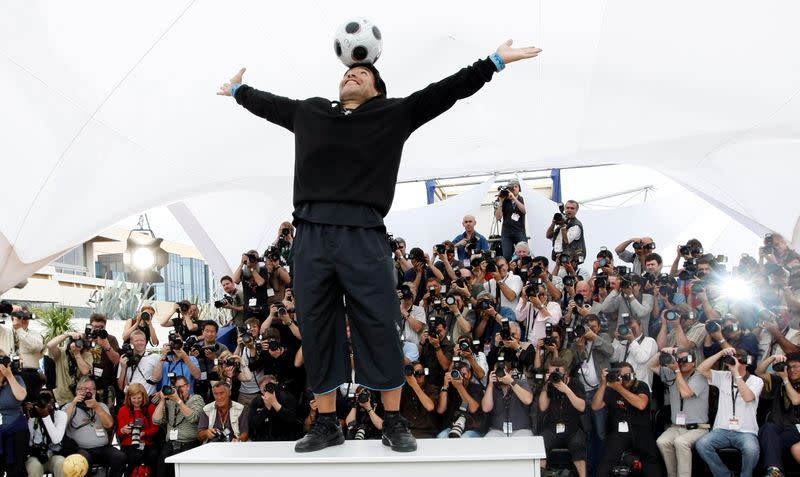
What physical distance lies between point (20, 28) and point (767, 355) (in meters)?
6.54

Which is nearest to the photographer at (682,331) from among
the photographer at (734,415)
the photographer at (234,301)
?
the photographer at (734,415)

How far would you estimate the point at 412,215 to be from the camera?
12.9m

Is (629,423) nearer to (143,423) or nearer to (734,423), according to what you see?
(734,423)

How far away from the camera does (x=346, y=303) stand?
3.25 metres

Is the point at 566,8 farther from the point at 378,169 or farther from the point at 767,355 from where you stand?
the point at 378,169

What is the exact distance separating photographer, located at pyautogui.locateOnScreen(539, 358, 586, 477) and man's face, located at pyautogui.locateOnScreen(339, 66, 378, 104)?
4.10 meters

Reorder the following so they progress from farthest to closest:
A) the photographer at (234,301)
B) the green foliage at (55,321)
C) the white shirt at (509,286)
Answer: the green foliage at (55,321) → the photographer at (234,301) → the white shirt at (509,286)

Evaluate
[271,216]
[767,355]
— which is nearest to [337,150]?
[767,355]

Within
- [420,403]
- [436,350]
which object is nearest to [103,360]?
[420,403]

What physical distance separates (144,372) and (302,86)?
325cm

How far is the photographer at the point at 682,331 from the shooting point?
6830 mm

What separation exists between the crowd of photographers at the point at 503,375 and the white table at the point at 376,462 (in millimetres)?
3782

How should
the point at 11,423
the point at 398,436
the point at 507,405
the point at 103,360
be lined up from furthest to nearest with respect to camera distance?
the point at 103,360 → the point at 11,423 → the point at 507,405 → the point at 398,436

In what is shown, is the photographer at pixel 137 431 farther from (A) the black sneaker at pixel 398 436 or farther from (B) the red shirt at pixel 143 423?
(A) the black sneaker at pixel 398 436
